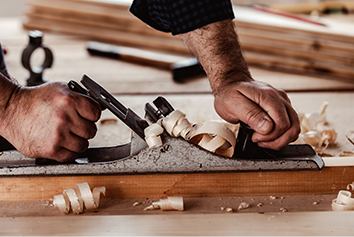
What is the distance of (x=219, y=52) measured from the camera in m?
1.39

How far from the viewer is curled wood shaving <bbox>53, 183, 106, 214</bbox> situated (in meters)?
1.06

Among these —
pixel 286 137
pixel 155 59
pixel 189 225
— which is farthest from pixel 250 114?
pixel 155 59

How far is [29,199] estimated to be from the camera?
45.3 inches

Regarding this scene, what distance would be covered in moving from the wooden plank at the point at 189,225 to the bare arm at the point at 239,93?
0.74 feet

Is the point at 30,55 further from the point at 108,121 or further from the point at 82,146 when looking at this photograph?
the point at 82,146

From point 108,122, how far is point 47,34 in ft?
6.32

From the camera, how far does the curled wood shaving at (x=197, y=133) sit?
42.8 inches

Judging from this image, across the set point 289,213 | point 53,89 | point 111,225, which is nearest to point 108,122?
point 53,89

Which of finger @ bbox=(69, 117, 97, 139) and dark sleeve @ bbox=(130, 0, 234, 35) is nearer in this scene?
finger @ bbox=(69, 117, 97, 139)

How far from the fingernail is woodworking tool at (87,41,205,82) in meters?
1.31

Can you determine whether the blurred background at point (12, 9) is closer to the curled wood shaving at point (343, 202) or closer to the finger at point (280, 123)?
the finger at point (280, 123)

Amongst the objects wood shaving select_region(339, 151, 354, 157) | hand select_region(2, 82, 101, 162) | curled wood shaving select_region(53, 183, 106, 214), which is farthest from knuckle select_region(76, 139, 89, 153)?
wood shaving select_region(339, 151, 354, 157)

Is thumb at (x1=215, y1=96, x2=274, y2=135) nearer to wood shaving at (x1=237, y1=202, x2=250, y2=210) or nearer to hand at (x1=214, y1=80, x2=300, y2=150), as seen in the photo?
hand at (x1=214, y1=80, x2=300, y2=150)

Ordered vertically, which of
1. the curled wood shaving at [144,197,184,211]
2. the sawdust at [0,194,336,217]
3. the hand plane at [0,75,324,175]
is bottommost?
the sawdust at [0,194,336,217]
